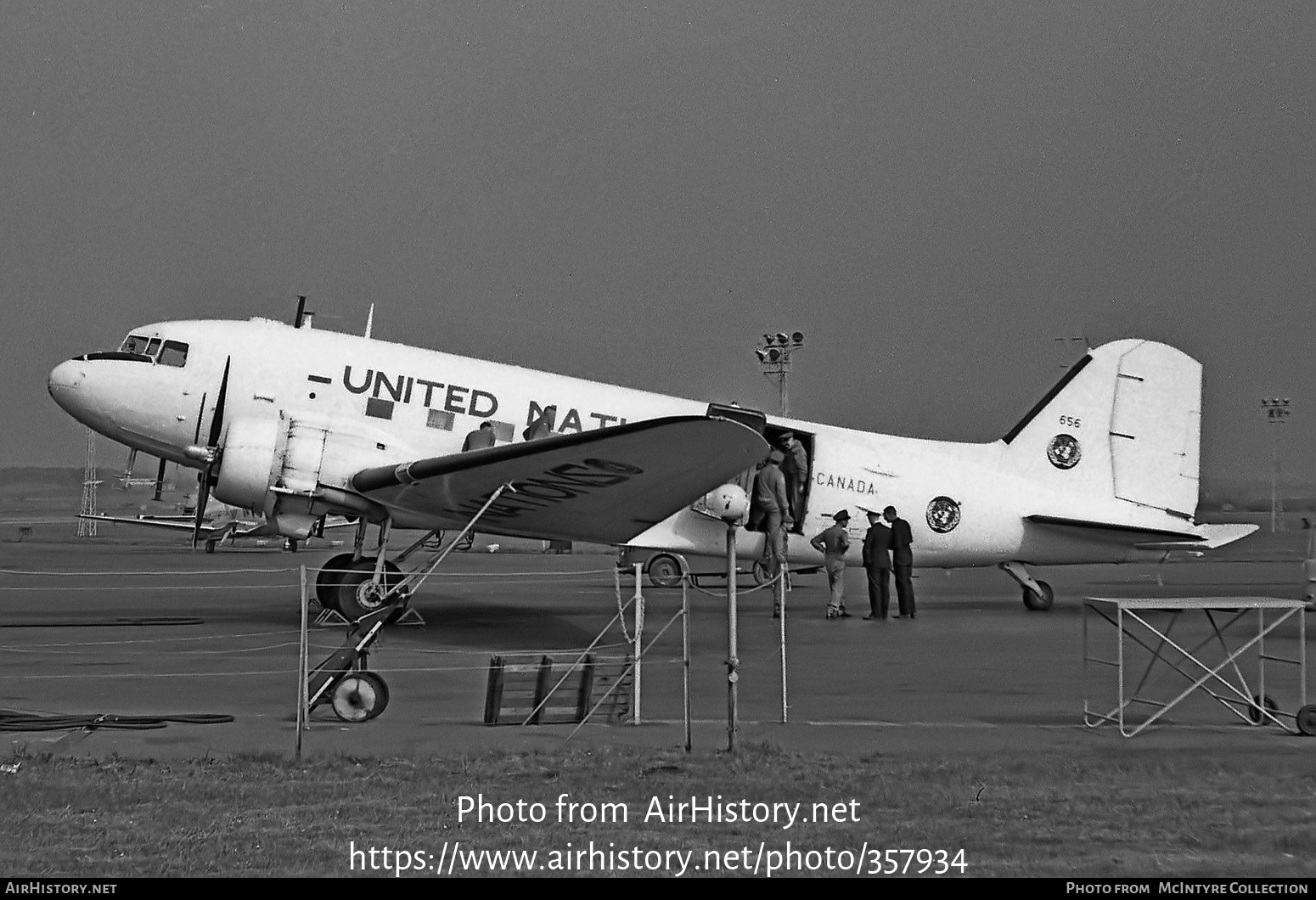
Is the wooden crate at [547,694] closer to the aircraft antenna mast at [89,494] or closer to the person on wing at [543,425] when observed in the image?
the person on wing at [543,425]

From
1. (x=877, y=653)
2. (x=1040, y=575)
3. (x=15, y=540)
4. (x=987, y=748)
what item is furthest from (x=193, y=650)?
(x=15, y=540)

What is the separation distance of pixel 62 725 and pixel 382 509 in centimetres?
808

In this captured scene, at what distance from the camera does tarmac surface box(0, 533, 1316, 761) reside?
359 inches

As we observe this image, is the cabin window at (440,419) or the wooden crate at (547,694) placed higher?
the cabin window at (440,419)

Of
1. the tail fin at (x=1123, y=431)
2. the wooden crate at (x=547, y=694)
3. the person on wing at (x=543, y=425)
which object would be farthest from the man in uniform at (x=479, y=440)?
the tail fin at (x=1123, y=431)

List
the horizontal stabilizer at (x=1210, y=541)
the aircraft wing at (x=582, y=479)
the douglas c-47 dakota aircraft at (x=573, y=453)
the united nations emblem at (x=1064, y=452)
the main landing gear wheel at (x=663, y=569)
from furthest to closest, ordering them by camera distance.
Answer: the main landing gear wheel at (x=663, y=569) < the united nations emblem at (x=1064, y=452) < the horizontal stabilizer at (x=1210, y=541) < the douglas c-47 dakota aircraft at (x=573, y=453) < the aircraft wing at (x=582, y=479)

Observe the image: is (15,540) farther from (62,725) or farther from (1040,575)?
(62,725)

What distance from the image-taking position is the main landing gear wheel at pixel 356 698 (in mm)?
9836

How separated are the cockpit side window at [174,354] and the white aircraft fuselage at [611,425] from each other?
0.03 metres

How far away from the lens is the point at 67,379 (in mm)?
18000

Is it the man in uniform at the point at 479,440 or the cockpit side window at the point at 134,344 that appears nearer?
the man in uniform at the point at 479,440

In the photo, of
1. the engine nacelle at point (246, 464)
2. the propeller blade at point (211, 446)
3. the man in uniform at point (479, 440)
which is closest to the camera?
the engine nacelle at point (246, 464)

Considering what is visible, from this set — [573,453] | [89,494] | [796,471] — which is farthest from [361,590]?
[89,494]

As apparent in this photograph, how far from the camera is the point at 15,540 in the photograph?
2269 inches
